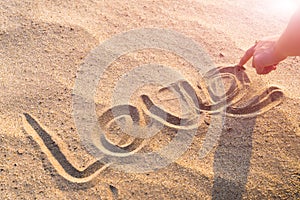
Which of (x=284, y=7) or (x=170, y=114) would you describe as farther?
(x=284, y=7)

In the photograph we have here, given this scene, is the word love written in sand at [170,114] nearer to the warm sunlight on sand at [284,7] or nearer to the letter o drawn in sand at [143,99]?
the letter o drawn in sand at [143,99]

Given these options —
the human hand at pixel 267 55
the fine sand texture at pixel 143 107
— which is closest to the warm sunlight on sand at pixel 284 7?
the fine sand texture at pixel 143 107

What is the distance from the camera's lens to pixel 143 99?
1785 mm

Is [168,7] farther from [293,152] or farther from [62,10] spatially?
[293,152]

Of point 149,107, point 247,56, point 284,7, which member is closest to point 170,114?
point 149,107

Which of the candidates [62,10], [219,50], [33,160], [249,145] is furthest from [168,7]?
[33,160]

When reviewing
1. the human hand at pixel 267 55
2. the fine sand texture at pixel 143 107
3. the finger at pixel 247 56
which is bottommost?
the fine sand texture at pixel 143 107

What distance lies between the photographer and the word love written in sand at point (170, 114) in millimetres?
1575

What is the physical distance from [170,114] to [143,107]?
0.12 metres

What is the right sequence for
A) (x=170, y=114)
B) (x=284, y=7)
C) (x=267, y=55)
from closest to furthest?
(x=267, y=55) < (x=170, y=114) < (x=284, y=7)

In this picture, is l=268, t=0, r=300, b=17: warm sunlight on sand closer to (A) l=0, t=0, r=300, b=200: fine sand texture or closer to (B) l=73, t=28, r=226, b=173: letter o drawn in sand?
(A) l=0, t=0, r=300, b=200: fine sand texture

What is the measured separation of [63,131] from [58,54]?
0.45 meters

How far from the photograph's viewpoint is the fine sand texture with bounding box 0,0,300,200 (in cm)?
153

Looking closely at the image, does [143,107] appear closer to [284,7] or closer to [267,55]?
[267,55]
